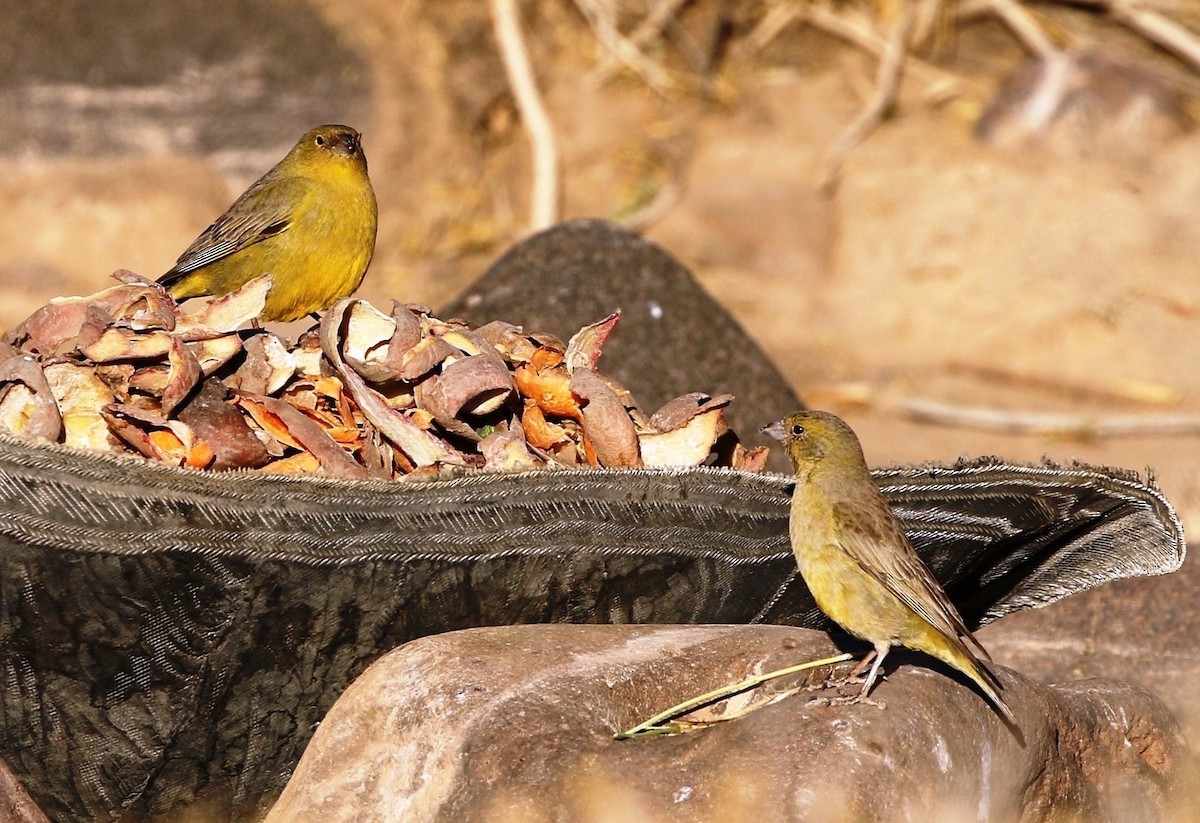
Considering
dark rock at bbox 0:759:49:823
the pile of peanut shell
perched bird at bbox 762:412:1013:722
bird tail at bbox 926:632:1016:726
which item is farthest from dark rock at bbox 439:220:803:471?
dark rock at bbox 0:759:49:823

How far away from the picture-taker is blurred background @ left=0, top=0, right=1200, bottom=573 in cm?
1138

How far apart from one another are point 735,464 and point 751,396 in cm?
232

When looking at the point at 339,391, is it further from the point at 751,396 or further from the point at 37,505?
the point at 751,396

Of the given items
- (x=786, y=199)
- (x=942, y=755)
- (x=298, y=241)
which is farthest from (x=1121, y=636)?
(x=786, y=199)

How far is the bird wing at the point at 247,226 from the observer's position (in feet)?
16.6

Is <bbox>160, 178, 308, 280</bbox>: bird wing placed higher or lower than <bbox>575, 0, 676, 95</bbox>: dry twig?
higher

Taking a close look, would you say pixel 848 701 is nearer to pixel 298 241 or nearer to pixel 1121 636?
pixel 1121 636

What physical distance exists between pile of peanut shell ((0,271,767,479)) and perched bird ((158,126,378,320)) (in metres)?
1.01

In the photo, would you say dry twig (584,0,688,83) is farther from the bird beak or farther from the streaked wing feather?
the bird beak

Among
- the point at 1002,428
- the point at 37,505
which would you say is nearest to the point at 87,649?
the point at 37,505

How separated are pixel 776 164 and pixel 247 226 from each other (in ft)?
28.8

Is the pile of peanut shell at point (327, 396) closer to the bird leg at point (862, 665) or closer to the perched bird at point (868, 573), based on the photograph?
the perched bird at point (868, 573)

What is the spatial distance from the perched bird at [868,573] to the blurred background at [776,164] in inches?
251

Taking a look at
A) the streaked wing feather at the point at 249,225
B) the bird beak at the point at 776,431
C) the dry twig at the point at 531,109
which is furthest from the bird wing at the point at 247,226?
the dry twig at the point at 531,109
